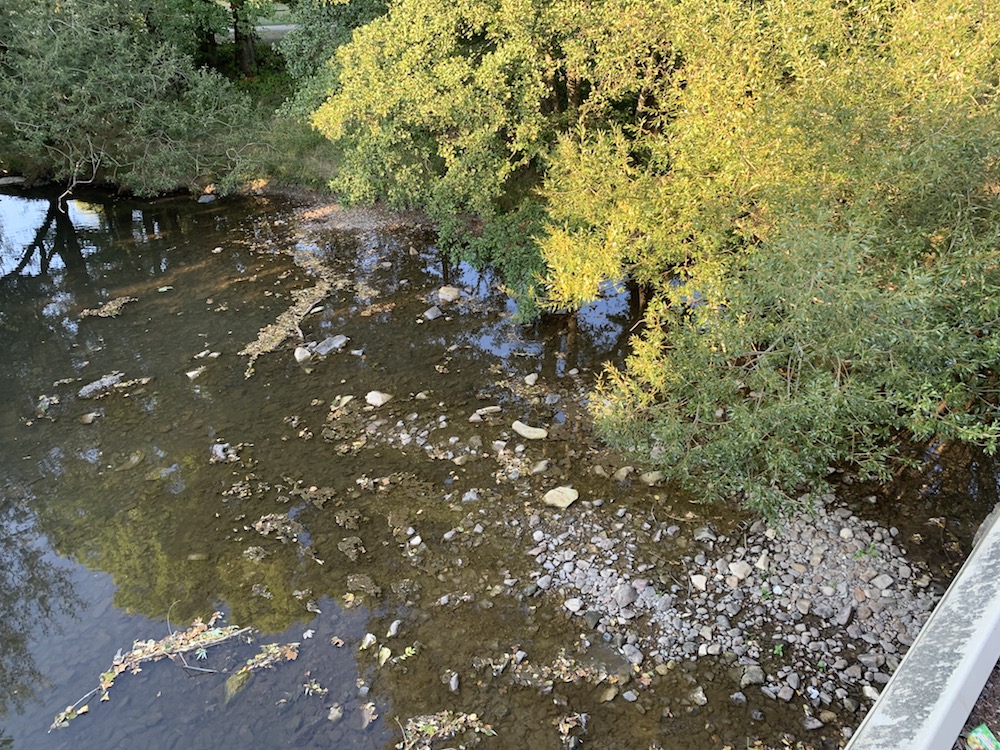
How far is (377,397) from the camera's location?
1098cm

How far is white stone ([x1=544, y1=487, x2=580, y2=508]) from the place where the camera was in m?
8.52

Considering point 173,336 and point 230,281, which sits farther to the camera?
point 230,281

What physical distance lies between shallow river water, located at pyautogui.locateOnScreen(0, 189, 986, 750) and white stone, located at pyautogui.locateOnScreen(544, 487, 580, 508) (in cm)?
9

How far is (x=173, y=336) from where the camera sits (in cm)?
1335

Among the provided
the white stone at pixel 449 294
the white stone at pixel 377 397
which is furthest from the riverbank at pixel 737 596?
the white stone at pixel 449 294

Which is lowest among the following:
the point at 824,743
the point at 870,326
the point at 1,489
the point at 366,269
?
the point at 824,743

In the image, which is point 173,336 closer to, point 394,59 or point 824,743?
point 394,59

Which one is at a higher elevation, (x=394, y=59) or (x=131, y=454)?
(x=394, y=59)

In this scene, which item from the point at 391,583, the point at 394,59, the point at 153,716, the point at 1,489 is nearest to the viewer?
the point at 153,716

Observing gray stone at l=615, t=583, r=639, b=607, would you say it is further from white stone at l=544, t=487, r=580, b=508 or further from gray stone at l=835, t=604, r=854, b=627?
gray stone at l=835, t=604, r=854, b=627

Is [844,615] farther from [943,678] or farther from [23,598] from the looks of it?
[23,598]

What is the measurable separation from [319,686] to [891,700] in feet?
16.3

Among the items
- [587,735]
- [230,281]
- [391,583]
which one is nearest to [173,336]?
[230,281]

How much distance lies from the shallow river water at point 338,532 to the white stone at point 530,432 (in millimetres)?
84
